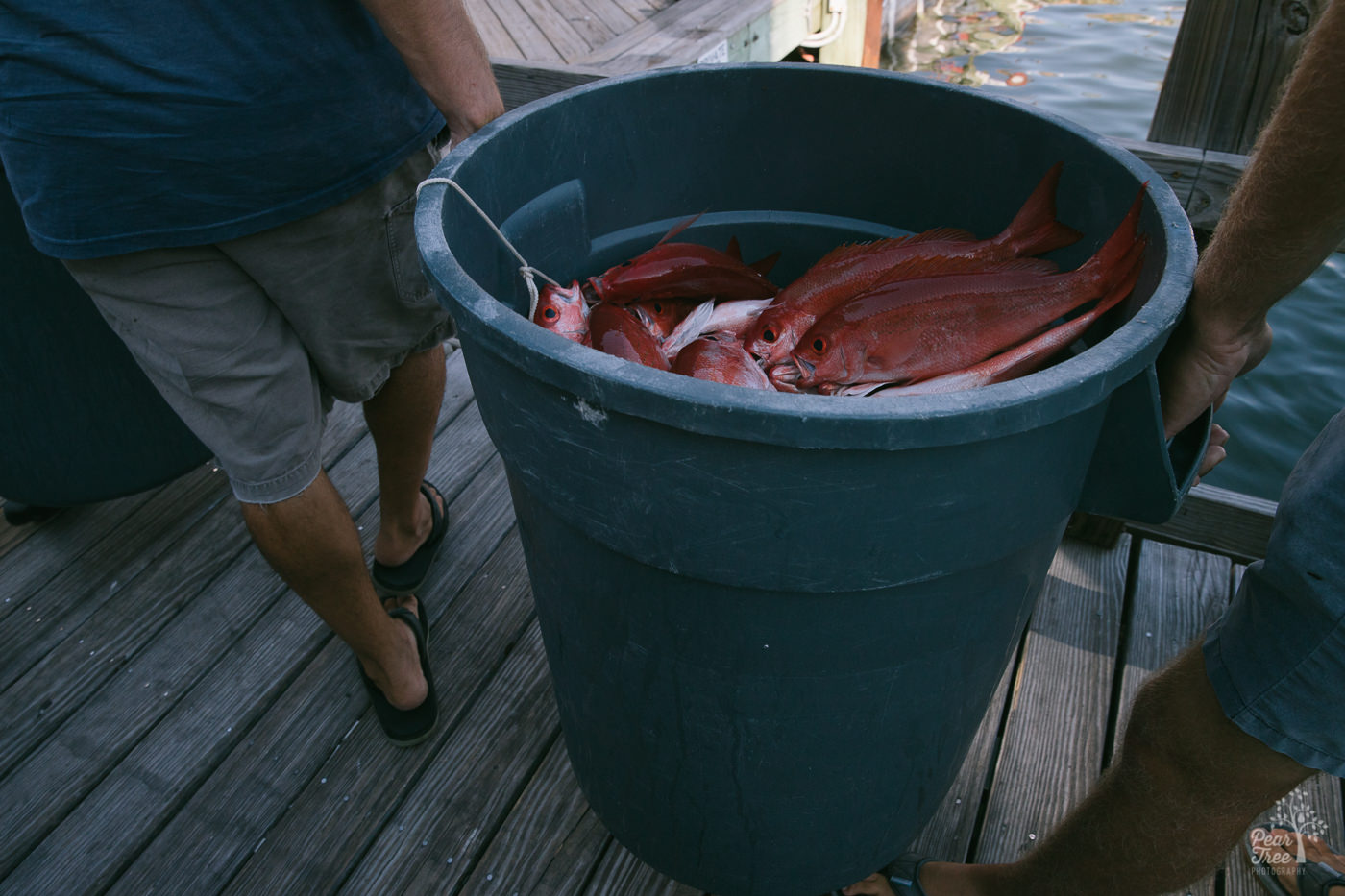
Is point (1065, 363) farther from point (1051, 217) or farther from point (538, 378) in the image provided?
point (1051, 217)

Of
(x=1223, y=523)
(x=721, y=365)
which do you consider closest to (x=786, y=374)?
(x=721, y=365)

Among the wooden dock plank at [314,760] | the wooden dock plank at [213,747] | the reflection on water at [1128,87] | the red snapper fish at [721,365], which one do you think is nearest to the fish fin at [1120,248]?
the red snapper fish at [721,365]

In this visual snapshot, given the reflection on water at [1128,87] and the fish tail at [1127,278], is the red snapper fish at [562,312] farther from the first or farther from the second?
the reflection on water at [1128,87]

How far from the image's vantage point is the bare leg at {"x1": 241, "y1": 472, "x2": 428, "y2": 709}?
1.40 m

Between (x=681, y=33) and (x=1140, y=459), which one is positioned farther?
(x=681, y=33)

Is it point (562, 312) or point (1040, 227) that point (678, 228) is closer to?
point (562, 312)

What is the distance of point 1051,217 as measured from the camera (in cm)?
127

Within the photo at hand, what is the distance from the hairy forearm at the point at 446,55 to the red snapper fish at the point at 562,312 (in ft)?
0.89

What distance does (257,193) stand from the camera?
47.9 inches

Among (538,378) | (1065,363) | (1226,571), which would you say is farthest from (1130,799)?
(1226,571)

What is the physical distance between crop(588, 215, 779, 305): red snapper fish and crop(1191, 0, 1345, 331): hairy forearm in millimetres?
723

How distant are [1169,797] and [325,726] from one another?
1.48 m

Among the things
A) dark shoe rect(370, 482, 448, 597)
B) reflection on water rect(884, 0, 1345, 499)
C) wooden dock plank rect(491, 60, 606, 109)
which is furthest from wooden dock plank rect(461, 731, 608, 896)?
reflection on water rect(884, 0, 1345, 499)

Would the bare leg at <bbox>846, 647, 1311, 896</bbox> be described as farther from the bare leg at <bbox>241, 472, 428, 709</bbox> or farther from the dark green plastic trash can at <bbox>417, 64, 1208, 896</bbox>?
the bare leg at <bbox>241, 472, 428, 709</bbox>
